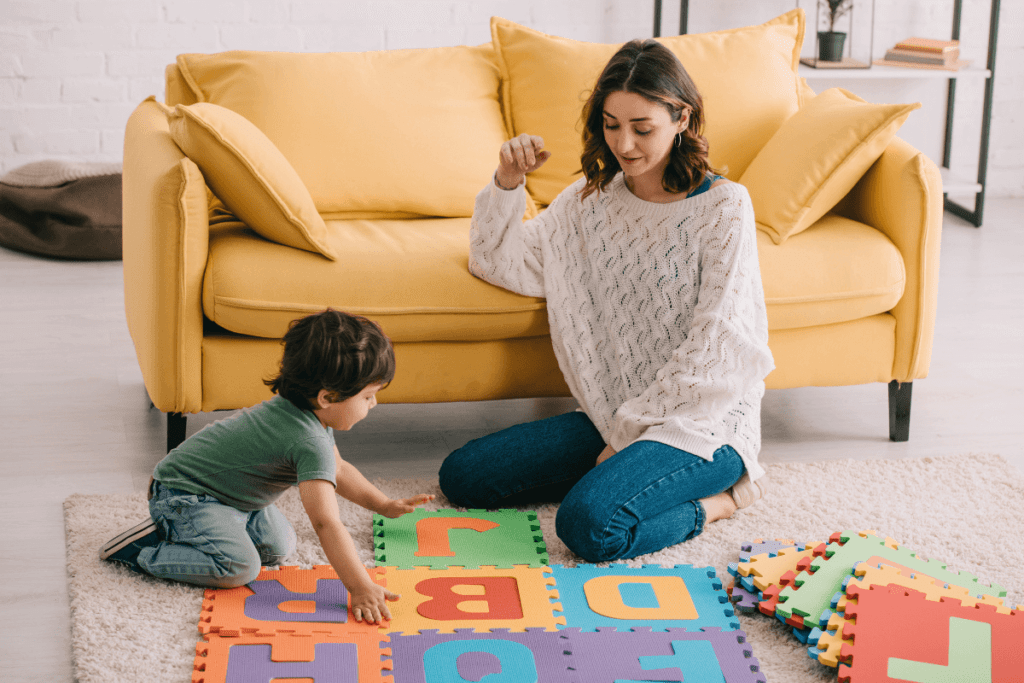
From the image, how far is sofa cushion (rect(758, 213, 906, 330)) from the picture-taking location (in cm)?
209

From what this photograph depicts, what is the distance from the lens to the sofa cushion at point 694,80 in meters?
2.43

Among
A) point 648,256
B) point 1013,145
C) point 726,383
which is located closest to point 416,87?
point 648,256

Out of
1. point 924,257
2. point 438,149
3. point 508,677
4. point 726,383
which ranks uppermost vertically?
point 438,149

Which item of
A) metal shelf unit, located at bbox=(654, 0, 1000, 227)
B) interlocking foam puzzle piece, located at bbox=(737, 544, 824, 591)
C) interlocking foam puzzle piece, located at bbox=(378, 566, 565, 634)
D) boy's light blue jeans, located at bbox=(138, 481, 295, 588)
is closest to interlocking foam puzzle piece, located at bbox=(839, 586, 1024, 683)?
interlocking foam puzzle piece, located at bbox=(737, 544, 824, 591)

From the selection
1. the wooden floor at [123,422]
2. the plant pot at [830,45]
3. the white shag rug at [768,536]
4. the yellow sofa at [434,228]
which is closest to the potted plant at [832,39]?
the plant pot at [830,45]

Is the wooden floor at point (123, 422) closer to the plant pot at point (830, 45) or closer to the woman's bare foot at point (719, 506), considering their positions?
the woman's bare foot at point (719, 506)

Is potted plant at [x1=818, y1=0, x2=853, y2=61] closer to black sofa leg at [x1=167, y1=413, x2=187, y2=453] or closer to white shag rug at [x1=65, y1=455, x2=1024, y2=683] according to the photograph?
white shag rug at [x1=65, y1=455, x2=1024, y2=683]

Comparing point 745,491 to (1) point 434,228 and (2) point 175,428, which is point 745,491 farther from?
(2) point 175,428

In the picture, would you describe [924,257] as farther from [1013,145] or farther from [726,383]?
[1013,145]

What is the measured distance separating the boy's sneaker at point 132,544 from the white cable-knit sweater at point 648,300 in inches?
29.1

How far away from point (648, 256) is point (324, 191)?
80 cm

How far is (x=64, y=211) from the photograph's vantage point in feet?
11.2

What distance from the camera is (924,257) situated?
2.17 meters

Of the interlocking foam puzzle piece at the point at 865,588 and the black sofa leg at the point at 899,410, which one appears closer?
the interlocking foam puzzle piece at the point at 865,588
